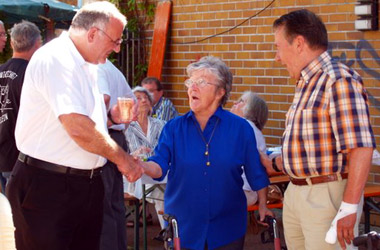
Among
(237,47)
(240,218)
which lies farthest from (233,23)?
(240,218)

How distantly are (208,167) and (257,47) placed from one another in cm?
461

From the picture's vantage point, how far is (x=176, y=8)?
10.6 m

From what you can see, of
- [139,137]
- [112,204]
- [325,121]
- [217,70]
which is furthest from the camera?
[139,137]

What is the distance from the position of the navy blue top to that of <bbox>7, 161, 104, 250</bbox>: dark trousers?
22.6 inches

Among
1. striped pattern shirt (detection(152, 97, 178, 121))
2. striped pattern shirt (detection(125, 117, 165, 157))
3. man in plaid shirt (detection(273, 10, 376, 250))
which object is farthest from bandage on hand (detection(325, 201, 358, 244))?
striped pattern shirt (detection(152, 97, 178, 121))

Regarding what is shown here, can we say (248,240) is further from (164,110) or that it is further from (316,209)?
(316,209)

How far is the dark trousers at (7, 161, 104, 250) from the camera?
4.77 m

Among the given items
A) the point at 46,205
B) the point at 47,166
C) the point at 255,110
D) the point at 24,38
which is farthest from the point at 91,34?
the point at 24,38

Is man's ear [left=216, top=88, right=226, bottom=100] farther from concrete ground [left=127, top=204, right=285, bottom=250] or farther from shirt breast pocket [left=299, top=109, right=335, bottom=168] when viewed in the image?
concrete ground [left=127, top=204, right=285, bottom=250]

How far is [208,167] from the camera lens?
504 centimetres

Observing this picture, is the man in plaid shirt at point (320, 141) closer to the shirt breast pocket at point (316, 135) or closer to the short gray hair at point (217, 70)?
the shirt breast pocket at point (316, 135)

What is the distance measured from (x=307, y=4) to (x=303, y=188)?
4.63 metres

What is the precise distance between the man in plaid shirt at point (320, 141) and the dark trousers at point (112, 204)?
212cm

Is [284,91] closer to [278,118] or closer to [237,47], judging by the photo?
[278,118]
